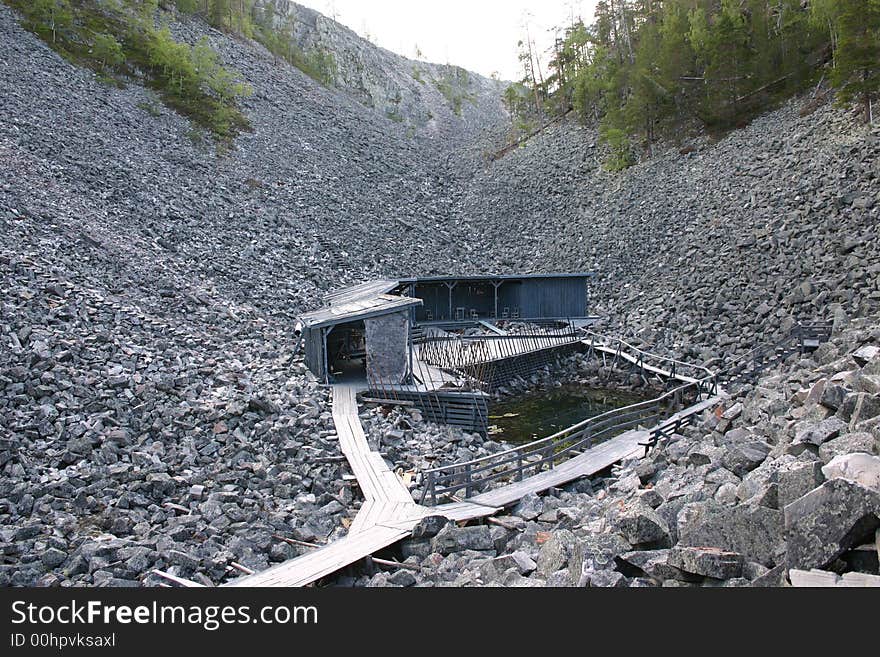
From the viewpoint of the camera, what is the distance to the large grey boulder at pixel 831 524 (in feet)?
18.2

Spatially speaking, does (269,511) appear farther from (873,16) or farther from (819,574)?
(873,16)

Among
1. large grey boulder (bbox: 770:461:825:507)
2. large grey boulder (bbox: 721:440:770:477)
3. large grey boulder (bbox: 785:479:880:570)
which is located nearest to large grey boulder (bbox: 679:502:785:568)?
large grey boulder (bbox: 770:461:825:507)

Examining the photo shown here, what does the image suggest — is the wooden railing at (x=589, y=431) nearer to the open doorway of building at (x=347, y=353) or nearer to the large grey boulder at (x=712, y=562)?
the large grey boulder at (x=712, y=562)

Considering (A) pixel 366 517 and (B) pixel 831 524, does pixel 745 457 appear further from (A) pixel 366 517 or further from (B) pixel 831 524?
(A) pixel 366 517

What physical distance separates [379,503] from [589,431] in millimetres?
6671

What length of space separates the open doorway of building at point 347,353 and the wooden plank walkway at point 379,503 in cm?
358

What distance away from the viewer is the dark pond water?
21.8 meters

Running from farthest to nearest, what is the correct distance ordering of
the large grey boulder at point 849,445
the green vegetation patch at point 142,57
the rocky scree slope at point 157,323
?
1. the green vegetation patch at point 142,57
2. the rocky scree slope at point 157,323
3. the large grey boulder at point 849,445

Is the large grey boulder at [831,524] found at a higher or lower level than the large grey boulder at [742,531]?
higher

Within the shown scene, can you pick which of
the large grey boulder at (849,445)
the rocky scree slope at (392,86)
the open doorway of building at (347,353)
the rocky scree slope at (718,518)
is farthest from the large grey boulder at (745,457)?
the rocky scree slope at (392,86)

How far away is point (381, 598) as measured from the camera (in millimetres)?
6102

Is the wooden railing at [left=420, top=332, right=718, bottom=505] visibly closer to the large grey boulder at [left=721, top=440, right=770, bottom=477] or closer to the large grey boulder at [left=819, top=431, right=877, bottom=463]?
the large grey boulder at [left=721, top=440, right=770, bottom=477]

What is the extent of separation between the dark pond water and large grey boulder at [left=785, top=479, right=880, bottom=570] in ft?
48.0

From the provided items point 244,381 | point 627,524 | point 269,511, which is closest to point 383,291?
point 244,381
